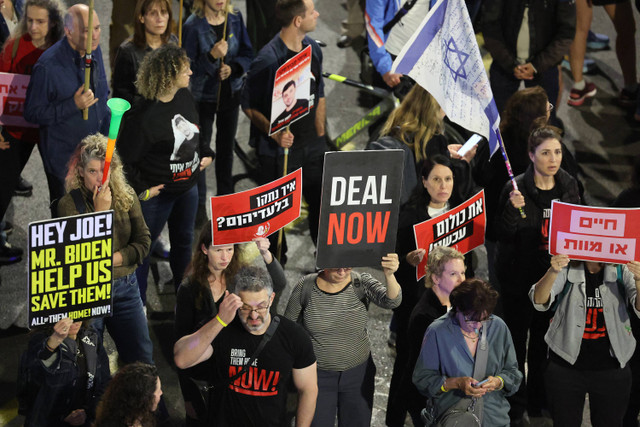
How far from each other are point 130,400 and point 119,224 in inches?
58.2

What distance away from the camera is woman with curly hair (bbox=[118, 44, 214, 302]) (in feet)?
23.0

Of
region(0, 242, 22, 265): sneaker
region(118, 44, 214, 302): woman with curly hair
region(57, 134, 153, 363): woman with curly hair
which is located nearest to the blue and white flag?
region(118, 44, 214, 302): woman with curly hair

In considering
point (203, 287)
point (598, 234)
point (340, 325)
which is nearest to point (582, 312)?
point (598, 234)

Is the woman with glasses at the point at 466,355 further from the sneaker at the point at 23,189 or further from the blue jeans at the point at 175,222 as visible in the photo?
the sneaker at the point at 23,189

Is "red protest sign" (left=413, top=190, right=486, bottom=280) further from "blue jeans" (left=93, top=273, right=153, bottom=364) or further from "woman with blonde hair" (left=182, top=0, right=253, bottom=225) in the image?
"woman with blonde hair" (left=182, top=0, right=253, bottom=225)

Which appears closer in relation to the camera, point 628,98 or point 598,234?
point 598,234

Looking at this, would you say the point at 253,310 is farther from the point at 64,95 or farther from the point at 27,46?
the point at 27,46

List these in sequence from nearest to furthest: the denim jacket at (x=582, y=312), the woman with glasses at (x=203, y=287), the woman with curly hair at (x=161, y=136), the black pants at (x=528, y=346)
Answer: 1. the woman with glasses at (x=203, y=287)
2. the denim jacket at (x=582, y=312)
3. the woman with curly hair at (x=161, y=136)
4. the black pants at (x=528, y=346)

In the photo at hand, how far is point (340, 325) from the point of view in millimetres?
6230

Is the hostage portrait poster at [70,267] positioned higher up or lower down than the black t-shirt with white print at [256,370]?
higher up

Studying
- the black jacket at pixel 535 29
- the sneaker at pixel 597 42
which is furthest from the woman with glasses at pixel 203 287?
the sneaker at pixel 597 42

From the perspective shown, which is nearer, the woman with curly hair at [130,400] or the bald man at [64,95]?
the woman with curly hair at [130,400]

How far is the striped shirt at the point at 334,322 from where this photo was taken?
621 cm

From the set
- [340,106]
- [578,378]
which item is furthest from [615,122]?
[578,378]
